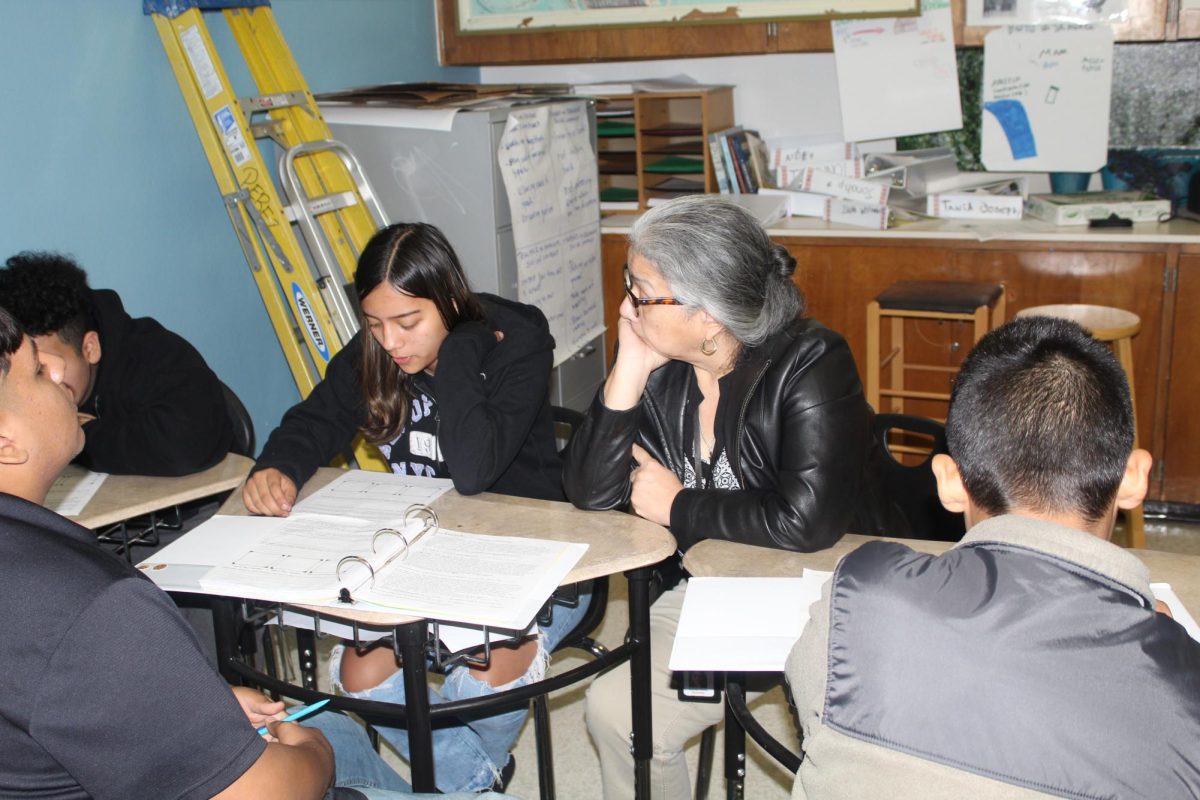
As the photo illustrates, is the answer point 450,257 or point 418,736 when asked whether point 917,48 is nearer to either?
point 450,257

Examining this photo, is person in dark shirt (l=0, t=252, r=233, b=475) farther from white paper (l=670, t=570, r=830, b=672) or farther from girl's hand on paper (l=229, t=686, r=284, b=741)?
white paper (l=670, t=570, r=830, b=672)

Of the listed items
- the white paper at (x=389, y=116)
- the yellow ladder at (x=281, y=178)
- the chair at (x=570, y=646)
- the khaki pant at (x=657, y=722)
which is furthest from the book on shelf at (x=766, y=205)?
the khaki pant at (x=657, y=722)

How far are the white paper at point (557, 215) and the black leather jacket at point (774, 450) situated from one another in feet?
5.18

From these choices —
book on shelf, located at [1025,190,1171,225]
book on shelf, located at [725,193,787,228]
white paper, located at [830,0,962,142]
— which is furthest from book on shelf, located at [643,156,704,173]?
book on shelf, located at [1025,190,1171,225]

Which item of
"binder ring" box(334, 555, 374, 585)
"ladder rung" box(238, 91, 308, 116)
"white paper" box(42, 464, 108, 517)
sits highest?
"ladder rung" box(238, 91, 308, 116)

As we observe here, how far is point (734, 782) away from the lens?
180 cm

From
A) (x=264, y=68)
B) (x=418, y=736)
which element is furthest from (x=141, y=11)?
(x=418, y=736)

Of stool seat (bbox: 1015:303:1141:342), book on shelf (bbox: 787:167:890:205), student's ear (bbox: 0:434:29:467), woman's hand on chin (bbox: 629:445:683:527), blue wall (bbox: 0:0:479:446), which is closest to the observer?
student's ear (bbox: 0:434:29:467)

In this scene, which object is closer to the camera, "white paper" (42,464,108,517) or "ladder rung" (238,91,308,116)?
"white paper" (42,464,108,517)

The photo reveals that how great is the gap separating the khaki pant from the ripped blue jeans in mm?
129

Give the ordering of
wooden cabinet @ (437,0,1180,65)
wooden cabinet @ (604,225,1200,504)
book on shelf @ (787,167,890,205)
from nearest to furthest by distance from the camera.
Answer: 1. wooden cabinet @ (604,225,1200,504)
2. wooden cabinet @ (437,0,1180,65)
3. book on shelf @ (787,167,890,205)

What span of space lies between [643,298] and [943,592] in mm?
1014

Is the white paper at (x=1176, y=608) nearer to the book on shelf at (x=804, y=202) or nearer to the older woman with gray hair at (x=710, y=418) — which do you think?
the older woman with gray hair at (x=710, y=418)

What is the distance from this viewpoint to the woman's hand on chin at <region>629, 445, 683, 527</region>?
1.86m
